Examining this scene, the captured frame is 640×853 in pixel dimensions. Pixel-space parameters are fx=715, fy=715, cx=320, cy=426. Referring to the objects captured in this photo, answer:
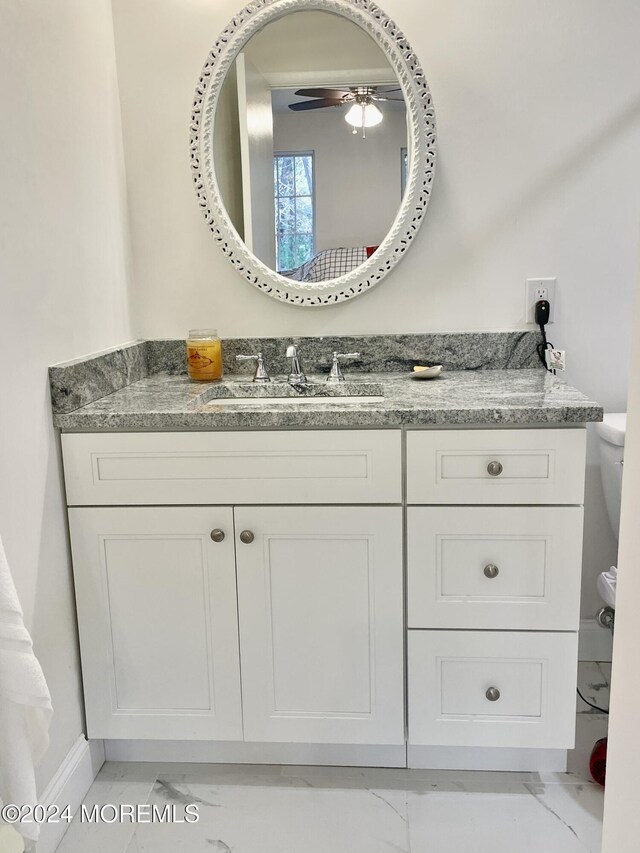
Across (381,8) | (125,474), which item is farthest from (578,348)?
(125,474)

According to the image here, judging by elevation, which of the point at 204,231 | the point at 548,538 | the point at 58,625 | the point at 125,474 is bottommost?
the point at 58,625

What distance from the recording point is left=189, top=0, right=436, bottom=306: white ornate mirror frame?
5.68ft

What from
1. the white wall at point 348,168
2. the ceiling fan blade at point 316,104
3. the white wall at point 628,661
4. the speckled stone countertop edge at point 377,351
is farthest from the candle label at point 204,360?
the white wall at point 628,661

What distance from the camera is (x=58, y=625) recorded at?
56.5 inches

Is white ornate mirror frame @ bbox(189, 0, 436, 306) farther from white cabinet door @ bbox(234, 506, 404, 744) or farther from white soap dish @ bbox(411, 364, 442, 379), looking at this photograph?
white cabinet door @ bbox(234, 506, 404, 744)

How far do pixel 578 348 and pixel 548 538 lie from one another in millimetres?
656

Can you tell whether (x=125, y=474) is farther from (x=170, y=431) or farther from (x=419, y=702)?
(x=419, y=702)

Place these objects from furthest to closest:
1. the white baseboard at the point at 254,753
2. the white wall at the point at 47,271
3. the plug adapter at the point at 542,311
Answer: the plug adapter at the point at 542,311, the white baseboard at the point at 254,753, the white wall at the point at 47,271

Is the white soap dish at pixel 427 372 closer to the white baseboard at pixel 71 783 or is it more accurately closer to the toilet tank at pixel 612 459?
the toilet tank at pixel 612 459

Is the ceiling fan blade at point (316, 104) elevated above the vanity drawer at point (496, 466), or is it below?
above

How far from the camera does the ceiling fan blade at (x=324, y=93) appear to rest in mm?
1755

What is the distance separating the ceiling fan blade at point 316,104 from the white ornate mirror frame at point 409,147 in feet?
0.53

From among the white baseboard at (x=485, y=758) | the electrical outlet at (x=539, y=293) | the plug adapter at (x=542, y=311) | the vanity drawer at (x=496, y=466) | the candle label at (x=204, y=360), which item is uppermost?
the electrical outlet at (x=539, y=293)

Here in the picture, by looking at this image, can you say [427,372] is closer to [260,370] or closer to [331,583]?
[260,370]
